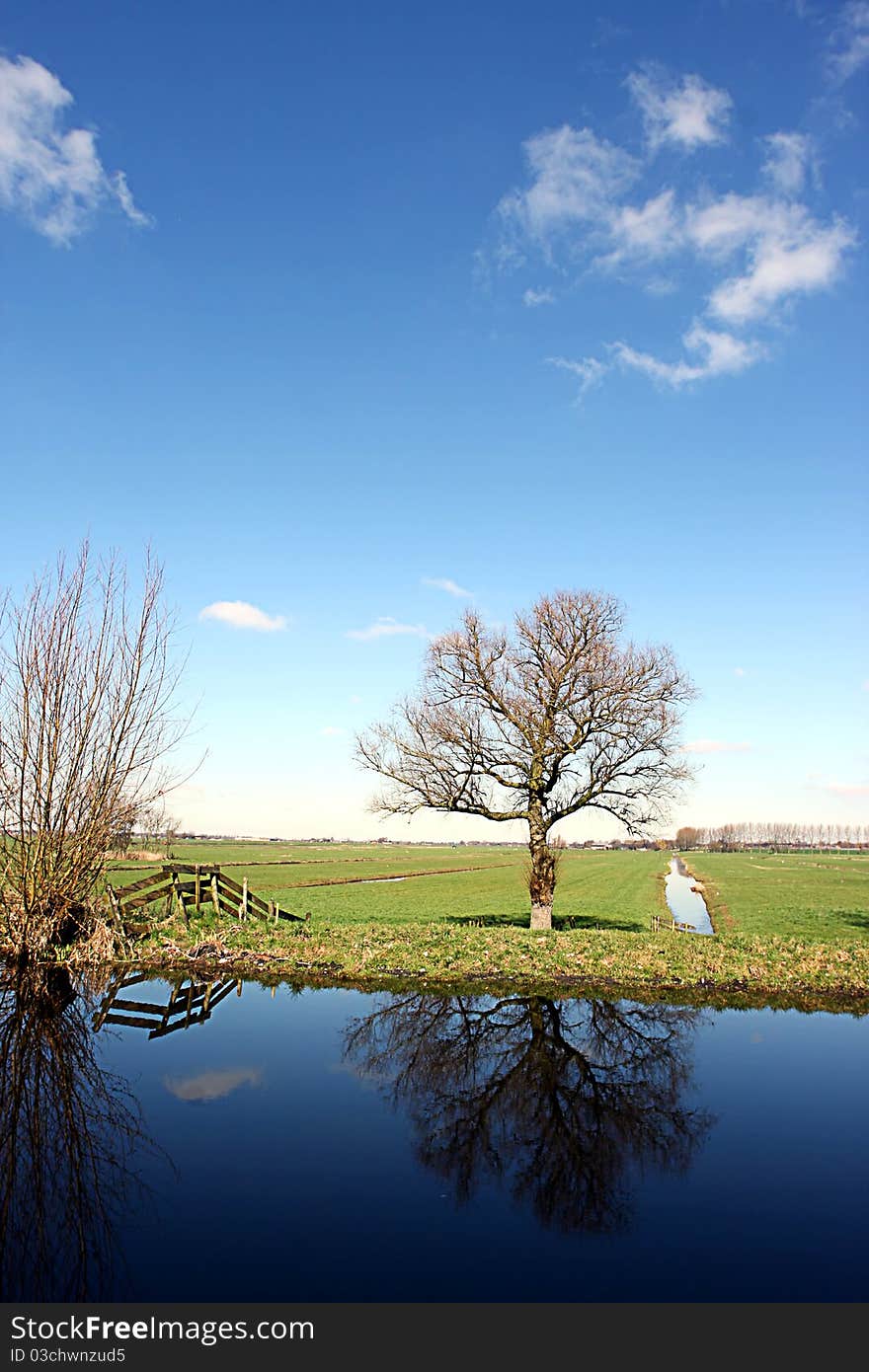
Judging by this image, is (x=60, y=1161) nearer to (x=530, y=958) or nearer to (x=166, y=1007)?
(x=166, y=1007)

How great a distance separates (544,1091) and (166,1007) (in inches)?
358

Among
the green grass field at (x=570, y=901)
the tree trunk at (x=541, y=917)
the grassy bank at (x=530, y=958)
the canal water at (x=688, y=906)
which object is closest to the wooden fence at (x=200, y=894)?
the grassy bank at (x=530, y=958)

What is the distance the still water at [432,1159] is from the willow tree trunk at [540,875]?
11.3 metres

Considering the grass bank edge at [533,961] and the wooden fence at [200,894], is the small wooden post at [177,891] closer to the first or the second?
the wooden fence at [200,894]

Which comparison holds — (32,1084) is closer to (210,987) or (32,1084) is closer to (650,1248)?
(210,987)

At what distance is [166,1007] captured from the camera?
16203mm

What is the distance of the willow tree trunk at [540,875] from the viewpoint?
26453 mm

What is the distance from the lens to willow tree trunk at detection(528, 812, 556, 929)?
2645 cm

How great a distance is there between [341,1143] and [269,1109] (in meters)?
1.69

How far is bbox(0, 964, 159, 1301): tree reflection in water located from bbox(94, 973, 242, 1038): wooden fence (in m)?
0.99

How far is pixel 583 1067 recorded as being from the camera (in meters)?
12.2

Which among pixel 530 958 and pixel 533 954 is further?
pixel 533 954

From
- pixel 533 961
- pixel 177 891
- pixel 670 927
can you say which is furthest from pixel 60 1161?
pixel 670 927
